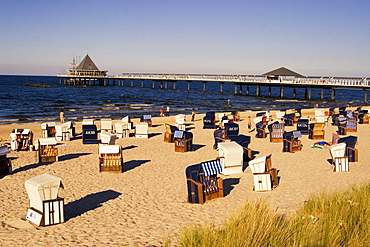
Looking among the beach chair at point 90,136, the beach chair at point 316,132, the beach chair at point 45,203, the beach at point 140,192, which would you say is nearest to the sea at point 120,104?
the beach chair at point 90,136

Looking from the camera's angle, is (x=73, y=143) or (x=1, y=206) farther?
(x=73, y=143)

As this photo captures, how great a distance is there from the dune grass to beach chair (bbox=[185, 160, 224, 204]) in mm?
2528

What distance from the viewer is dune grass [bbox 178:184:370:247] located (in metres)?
5.36

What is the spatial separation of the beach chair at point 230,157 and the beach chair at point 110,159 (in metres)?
2.97

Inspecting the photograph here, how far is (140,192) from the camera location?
10398mm

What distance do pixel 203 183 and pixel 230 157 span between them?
2710 mm

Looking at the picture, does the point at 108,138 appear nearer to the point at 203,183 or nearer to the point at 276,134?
the point at 276,134

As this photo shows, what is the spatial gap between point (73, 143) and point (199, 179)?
1036 cm


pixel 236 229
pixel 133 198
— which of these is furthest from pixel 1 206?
pixel 236 229

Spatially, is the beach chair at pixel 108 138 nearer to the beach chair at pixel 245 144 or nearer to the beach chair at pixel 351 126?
the beach chair at pixel 245 144

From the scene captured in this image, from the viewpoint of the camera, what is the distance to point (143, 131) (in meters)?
20.0

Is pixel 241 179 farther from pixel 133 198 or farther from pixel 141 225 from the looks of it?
pixel 141 225

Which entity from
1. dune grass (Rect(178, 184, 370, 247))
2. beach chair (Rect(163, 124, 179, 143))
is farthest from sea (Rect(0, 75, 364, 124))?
dune grass (Rect(178, 184, 370, 247))

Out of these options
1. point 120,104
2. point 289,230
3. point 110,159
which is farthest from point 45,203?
point 120,104
